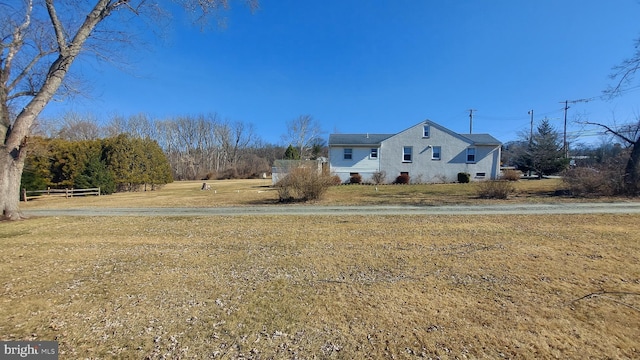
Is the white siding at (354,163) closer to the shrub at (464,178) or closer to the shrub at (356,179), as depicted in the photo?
the shrub at (356,179)

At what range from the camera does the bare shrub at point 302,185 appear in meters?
13.2

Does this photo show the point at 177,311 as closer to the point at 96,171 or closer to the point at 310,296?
the point at 310,296

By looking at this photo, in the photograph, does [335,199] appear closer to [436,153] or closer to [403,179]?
[403,179]

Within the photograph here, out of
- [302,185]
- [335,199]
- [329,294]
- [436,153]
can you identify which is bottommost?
[329,294]

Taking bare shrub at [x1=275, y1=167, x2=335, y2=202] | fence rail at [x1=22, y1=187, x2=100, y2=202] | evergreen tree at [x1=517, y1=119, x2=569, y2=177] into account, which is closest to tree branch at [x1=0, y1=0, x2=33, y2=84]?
bare shrub at [x1=275, y1=167, x2=335, y2=202]

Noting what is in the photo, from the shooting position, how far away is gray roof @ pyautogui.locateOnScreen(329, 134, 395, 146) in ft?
92.4

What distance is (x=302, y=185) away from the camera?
13.3 metres

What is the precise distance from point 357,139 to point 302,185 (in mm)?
17637

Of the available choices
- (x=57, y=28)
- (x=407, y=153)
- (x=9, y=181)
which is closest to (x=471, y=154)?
(x=407, y=153)

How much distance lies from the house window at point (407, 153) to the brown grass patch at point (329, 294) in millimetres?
21504

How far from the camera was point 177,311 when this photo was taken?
3.28 m

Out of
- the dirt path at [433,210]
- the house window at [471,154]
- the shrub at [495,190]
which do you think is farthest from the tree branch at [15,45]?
the house window at [471,154]

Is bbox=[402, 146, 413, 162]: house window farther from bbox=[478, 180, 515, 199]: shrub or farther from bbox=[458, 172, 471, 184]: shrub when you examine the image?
bbox=[478, 180, 515, 199]: shrub

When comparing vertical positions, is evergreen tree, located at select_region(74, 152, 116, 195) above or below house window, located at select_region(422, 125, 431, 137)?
below
